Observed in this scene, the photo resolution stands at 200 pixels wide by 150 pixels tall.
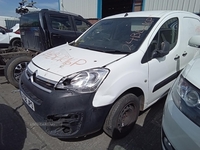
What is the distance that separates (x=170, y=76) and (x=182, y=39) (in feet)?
2.29

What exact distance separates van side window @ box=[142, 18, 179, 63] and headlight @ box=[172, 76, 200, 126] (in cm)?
76

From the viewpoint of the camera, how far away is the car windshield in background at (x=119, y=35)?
6.73ft

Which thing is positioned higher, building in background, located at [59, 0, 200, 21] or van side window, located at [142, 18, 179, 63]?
building in background, located at [59, 0, 200, 21]

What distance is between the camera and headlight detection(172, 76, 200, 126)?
3.38 feet

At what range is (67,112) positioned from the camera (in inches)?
60.2

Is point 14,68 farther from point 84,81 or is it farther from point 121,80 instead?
point 121,80

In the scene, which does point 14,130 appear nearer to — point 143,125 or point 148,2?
point 143,125

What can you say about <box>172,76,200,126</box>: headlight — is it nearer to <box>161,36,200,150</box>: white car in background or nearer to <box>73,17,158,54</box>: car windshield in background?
<box>161,36,200,150</box>: white car in background

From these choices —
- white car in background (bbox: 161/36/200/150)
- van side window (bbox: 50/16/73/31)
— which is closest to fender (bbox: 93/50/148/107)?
white car in background (bbox: 161/36/200/150)

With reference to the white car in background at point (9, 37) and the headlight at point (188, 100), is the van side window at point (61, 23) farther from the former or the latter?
the white car in background at point (9, 37)

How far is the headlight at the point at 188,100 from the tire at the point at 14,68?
10.7 feet

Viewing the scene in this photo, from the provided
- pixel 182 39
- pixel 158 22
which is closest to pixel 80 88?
pixel 158 22

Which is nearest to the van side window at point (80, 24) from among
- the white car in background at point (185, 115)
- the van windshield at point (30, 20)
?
the van windshield at point (30, 20)

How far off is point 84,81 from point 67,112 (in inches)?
14.6
